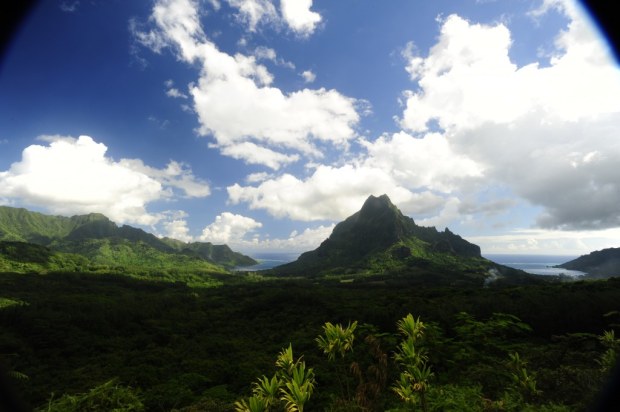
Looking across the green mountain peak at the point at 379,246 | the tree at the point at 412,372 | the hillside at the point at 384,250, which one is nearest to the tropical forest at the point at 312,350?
the tree at the point at 412,372

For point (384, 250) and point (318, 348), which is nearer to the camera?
point (318, 348)

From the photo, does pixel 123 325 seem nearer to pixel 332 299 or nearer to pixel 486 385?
pixel 332 299

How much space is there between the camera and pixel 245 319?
124ft

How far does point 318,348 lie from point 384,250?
123 metres

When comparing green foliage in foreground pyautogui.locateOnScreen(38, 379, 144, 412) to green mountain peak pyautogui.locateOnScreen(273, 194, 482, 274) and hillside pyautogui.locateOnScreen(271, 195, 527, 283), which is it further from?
green mountain peak pyautogui.locateOnScreen(273, 194, 482, 274)

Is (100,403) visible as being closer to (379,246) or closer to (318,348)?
(318,348)

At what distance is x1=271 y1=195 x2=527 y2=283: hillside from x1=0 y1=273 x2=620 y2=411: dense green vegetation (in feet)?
263

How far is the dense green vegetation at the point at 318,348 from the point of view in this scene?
5.99m

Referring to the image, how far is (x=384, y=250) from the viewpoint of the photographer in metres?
140

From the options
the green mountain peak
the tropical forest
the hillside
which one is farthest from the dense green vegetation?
the green mountain peak

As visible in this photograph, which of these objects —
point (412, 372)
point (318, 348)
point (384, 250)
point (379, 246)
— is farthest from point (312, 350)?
point (379, 246)

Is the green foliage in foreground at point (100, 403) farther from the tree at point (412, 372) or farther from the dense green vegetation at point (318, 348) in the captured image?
the tree at point (412, 372)

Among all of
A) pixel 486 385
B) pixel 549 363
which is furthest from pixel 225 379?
pixel 549 363

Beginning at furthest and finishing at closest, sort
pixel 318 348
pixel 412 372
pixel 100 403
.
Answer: pixel 318 348, pixel 100 403, pixel 412 372
